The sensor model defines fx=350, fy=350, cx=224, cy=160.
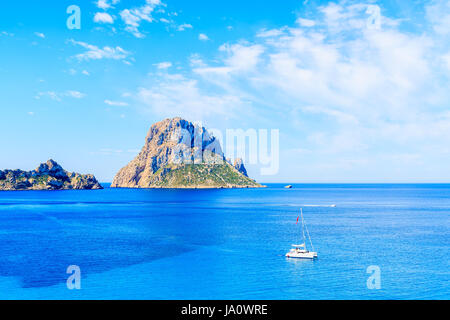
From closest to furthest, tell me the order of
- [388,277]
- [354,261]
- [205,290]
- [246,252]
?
[205,290] < [388,277] < [354,261] < [246,252]

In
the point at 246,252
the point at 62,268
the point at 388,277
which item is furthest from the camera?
the point at 246,252

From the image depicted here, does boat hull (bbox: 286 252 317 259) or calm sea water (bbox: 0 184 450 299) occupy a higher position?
boat hull (bbox: 286 252 317 259)

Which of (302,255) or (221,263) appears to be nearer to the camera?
(221,263)

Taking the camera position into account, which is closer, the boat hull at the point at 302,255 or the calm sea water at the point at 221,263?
the calm sea water at the point at 221,263

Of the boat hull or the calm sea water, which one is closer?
the calm sea water

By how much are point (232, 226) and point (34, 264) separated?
246 ft

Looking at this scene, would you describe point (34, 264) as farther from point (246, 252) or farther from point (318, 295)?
point (318, 295)

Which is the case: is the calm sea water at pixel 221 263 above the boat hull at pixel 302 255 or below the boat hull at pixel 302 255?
below

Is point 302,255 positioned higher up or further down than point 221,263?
higher up

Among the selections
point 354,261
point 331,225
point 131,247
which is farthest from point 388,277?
point 331,225

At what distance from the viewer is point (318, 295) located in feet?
183
